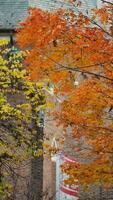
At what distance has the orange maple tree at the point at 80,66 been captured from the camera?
1416cm

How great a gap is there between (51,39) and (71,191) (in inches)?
286

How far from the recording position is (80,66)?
578 inches

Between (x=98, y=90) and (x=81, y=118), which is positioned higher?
(x=98, y=90)

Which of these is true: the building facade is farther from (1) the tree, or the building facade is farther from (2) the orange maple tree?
(2) the orange maple tree

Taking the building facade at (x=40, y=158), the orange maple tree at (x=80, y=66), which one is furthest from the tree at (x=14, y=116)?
the building facade at (x=40, y=158)

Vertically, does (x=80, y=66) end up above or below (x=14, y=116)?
above

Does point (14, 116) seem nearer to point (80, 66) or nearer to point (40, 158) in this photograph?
point (80, 66)

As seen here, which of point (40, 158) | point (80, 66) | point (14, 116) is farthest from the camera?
point (40, 158)

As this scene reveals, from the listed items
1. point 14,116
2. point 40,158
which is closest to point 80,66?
point 14,116

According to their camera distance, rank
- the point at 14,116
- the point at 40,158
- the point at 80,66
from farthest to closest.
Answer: the point at 40,158 → the point at 14,116 → the point at 80,66

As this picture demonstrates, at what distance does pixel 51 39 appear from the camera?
46.6 ft

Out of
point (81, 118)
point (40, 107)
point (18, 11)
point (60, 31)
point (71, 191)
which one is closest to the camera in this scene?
point (60, 31)

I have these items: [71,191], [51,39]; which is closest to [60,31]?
[51,39]

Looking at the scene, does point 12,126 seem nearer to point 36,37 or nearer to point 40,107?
point 40,107
